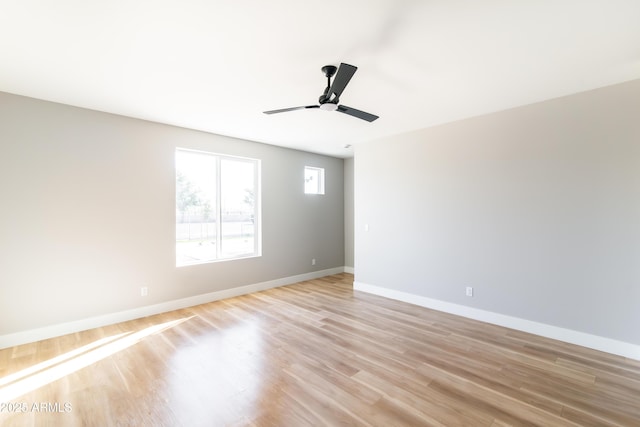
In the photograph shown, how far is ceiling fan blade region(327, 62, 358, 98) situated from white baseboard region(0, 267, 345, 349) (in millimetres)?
3690

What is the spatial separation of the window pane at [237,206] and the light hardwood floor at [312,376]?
1.57 m

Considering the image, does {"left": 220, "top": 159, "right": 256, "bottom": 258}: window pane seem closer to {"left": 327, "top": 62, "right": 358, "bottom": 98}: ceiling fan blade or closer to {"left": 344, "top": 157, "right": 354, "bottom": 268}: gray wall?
{"left": 344, "top": 157, "right": 354, "bottom": 268}: gray wall

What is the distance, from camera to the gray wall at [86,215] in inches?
119

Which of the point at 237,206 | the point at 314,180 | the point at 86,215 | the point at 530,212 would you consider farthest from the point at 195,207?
the point at 530,212

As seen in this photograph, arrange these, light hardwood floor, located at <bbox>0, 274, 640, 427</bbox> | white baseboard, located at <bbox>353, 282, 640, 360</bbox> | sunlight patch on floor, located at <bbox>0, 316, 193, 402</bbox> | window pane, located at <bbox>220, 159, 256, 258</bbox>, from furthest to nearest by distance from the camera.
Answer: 1. window pane, located at <bbox>220, 159, 256, 258</bbox>
2. white baseboard, located at <bbox>353, 282, 640, 360</bbox>
3. sunlight patch on floor, located at <bbox>0, 316, 193, 402</bbox>
4. light hardwood floor, located at <bbox>0, 274, 640, 427</bbox>

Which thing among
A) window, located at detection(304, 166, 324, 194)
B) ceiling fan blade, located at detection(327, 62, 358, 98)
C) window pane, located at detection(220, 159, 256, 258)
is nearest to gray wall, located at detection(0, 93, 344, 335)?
window pane, located at detection(220, 159, 256, 258)

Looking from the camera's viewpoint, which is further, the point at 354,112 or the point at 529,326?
the point at 529,326

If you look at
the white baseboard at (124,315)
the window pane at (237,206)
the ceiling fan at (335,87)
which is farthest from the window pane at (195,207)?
the ceiling fan at (335,87)

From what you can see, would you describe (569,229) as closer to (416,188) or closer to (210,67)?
(416,188)

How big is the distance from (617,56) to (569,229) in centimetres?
170

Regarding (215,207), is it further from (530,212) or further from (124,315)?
(530,212)

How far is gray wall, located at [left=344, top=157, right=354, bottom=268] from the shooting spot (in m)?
6.56

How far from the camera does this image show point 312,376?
2.43 metres

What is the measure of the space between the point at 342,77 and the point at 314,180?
4.19m
